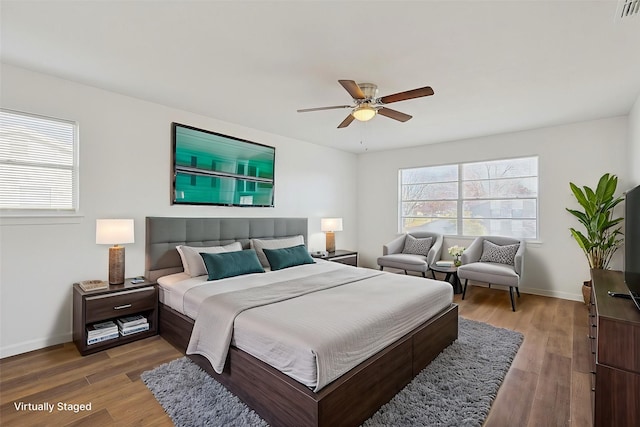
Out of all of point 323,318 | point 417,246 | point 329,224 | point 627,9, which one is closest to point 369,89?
point 627,9

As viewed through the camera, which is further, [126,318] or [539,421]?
[126,318]

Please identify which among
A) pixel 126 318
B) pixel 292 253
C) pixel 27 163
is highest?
pixel 27 163

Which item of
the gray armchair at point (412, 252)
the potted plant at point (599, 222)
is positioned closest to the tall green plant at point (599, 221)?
the potted plant at point (599, 222)

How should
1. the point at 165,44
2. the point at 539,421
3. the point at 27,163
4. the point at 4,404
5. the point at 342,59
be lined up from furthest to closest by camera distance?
the point at 27,163 < the point at 342,59 < the point at 165,44 < the point at 4,404 < the point at 539,421

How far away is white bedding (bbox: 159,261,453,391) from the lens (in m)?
1.73

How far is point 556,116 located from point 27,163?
603 cm

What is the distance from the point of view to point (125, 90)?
3.17m

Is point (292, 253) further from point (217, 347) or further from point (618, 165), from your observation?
point (618, 165)

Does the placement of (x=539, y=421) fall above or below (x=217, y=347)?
below

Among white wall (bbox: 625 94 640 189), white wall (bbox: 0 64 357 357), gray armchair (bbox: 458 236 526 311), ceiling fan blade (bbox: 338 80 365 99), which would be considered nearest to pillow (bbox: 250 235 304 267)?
white wall (bbox: 0 64 357 357)

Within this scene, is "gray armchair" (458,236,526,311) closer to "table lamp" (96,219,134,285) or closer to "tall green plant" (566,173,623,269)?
"tall green plant" (566,173,623,269)

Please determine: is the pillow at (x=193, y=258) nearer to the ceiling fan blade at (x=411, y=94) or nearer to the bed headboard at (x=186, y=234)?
the bed headboard at (x=186, y=234)

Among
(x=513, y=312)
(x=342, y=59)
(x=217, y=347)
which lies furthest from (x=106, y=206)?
(x=513, y=312)

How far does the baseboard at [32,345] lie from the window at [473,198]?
534 cm
